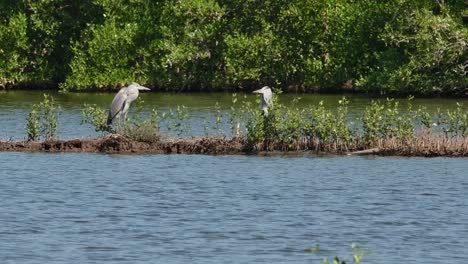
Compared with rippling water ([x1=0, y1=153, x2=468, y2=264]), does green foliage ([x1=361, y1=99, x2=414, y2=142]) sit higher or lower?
higher

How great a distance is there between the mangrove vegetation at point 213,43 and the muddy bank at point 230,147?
17739 mm

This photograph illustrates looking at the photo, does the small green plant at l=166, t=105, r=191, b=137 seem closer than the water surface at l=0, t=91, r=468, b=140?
Yes

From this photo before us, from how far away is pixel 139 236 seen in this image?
1870cm

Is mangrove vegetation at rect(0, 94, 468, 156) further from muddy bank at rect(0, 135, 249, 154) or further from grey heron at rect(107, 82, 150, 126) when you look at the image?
grey heron at rect(107, 82, 150, 126)

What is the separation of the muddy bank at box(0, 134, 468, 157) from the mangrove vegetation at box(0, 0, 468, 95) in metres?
17.7

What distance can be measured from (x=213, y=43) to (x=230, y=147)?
74.3 feet

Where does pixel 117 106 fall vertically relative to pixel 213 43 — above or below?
below

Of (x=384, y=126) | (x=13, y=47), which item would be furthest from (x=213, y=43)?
(x=384, y=126)

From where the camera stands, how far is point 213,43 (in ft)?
159

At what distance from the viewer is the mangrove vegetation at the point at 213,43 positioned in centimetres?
4534

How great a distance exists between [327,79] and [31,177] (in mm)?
23062

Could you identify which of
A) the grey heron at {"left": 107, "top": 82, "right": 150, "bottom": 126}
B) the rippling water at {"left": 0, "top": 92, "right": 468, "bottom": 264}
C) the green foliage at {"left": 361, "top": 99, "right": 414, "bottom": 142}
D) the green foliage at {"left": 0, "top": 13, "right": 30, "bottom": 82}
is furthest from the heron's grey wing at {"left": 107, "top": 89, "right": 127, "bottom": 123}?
the green foliage at {"left": 0, "top": 13, "right": 30, "bottom": 82}

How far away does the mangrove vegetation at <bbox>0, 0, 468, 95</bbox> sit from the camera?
1785 inches

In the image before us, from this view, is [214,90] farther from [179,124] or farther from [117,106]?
[179,124]
